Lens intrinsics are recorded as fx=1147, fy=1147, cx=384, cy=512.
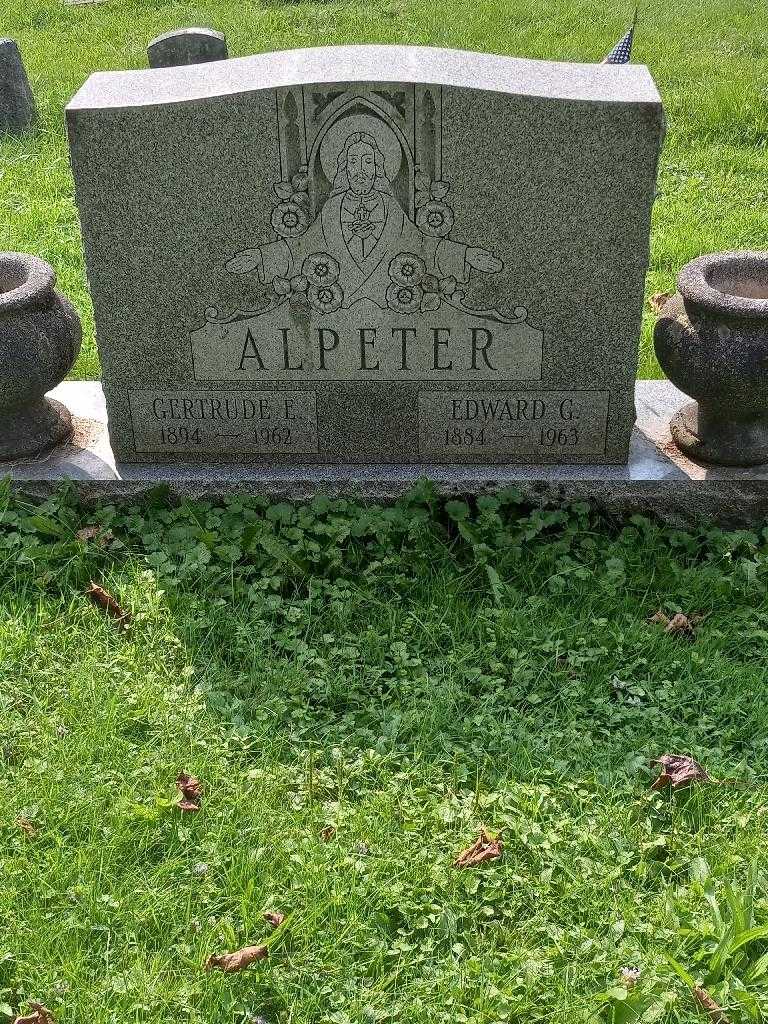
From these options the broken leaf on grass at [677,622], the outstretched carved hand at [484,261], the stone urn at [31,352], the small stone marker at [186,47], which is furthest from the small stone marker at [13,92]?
the broken leaf on grass at [677,622]

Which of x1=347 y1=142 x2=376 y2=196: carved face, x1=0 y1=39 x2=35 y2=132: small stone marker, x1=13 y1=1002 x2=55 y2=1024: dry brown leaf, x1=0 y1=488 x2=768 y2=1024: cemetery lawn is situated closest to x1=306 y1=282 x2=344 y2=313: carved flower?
x1=347 y1=142 x2=376 y2=196: carved face

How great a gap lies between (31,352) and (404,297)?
1.26 metres

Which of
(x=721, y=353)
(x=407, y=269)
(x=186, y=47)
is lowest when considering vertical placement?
(x=721, y=353)

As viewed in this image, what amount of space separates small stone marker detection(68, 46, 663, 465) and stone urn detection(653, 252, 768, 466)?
16 centimetres

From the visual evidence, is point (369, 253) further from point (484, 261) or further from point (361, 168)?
point (484, 261)

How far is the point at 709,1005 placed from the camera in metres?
2.41

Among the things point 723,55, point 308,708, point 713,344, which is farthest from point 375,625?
point 723,55

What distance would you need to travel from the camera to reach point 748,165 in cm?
694

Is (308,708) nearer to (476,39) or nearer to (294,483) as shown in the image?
(294,483)

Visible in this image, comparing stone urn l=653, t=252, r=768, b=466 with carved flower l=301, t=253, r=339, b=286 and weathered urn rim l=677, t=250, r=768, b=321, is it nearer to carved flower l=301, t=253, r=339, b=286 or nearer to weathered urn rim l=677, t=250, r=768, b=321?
weathered urn rim l=677, t=250, r=768, b=321

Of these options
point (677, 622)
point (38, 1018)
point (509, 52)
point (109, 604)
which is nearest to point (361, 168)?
point (109, 604)

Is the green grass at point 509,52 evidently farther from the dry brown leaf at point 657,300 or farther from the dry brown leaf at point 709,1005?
the dry brown leaf at point 709,1005

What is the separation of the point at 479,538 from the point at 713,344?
38.4 inches

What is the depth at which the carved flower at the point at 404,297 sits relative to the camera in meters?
3.76
